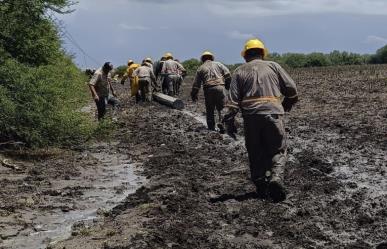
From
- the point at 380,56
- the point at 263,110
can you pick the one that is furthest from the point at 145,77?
the point at 380,56

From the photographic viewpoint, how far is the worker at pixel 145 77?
23.8 meters

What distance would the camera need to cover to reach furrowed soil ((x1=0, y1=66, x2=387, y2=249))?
6344 millimetres

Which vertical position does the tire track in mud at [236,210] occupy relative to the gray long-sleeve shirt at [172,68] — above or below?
below

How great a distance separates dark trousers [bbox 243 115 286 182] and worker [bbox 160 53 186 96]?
665 inches

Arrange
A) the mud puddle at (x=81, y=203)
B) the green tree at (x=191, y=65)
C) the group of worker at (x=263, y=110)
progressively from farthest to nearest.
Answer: the green tree at (x=191, y=65)
the group of worker at (x=263, y=110)
the mud puddle at (x=81, y=203)

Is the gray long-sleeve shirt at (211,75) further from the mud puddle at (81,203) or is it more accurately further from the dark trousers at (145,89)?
the dark trousers at (145,89)

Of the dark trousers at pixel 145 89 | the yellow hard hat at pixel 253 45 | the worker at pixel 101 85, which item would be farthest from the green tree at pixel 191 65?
the yellow hard hat at pixel 253 45

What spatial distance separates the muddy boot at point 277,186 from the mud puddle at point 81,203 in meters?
2.22

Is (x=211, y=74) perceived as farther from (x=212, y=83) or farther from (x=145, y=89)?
(x=145, y=89)

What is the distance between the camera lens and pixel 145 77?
2373cm

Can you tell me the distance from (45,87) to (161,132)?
14.5 ft

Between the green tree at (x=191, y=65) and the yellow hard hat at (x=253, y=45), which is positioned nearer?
the yellow hard hat at (x=253, y=45)

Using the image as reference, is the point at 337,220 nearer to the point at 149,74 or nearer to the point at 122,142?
the point at 122,142

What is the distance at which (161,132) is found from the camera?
1609 centimetres
